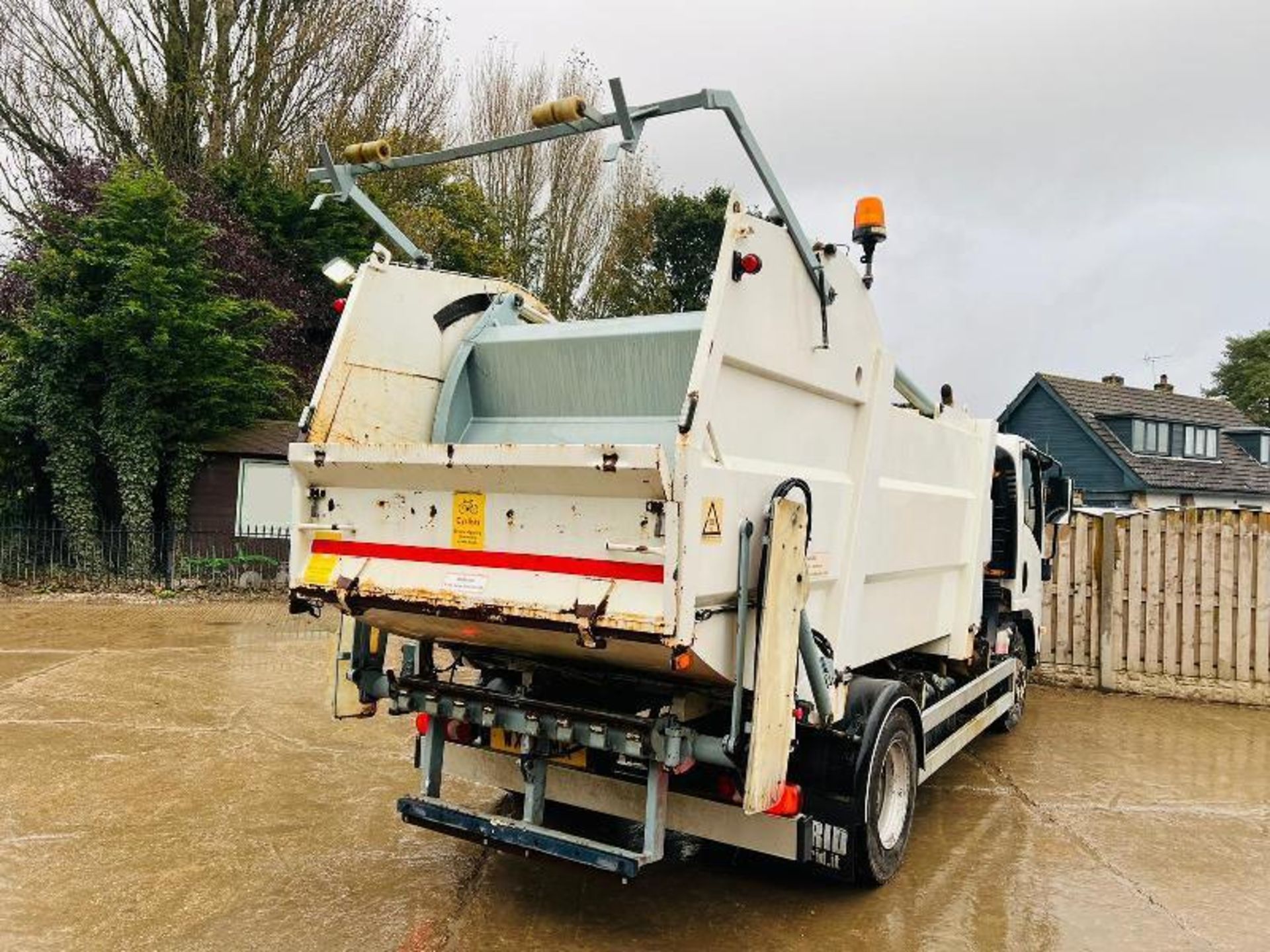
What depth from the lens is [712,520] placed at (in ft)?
10.6

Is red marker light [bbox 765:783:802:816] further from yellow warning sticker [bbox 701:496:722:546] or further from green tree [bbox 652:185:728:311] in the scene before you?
green tree [bbox 652:185:728:311]

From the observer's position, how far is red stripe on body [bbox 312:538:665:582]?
10.7 ft

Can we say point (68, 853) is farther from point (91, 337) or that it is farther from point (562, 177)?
point (562, 177)

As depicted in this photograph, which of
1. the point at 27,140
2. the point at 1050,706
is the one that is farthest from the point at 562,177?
the point at 1050,706

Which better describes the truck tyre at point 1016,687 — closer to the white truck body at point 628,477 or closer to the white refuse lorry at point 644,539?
the white refuse lorry at point 644,539

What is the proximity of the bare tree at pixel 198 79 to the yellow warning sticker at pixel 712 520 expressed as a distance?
18.1 metres

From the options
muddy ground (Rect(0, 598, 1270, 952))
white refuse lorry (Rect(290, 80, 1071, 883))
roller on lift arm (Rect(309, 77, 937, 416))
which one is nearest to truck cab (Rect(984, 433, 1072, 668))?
muddy ground (Rect(0, 598, 1270, 952))

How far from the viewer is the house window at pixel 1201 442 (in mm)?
32219

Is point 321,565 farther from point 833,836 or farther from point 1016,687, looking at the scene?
point 1016,687

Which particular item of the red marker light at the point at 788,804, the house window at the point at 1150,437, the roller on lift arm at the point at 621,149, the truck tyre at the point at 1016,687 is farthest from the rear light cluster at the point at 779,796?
the house window at the point at 1150,437

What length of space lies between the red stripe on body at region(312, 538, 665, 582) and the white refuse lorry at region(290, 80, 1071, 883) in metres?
0.01

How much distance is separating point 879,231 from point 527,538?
202cm

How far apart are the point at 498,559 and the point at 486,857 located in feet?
5.84

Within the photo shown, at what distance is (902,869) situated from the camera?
14.7 ft
